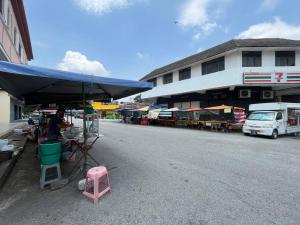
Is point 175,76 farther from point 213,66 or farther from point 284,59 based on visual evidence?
point 284,59

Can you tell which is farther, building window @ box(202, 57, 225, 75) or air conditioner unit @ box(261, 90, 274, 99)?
building window @ box(202, 57, 225, 75)

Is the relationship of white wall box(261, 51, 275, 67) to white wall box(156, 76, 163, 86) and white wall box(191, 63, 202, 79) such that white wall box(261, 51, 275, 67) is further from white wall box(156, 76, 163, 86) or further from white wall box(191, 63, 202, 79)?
white wall box(156, 76, 163, 86)

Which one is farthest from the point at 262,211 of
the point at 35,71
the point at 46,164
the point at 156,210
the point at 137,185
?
the point at 35,71


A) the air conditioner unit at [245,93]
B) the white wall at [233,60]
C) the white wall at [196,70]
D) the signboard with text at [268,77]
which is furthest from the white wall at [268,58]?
the white wall at [196,70]

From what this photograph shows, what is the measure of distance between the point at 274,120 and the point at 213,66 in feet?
34.4

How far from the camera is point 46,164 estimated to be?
4.32 m

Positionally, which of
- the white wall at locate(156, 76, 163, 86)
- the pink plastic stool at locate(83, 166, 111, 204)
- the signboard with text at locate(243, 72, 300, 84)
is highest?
the white wall at locate(156, 76, 163, 86)

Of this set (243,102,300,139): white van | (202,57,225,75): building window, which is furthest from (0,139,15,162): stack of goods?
(202,57,225,75): building window

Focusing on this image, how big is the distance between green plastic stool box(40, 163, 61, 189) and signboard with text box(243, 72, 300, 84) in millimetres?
18170

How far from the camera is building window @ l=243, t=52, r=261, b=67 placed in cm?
1956

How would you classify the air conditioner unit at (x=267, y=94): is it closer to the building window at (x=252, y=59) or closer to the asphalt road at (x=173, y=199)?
the building window at (x=252, y=59)

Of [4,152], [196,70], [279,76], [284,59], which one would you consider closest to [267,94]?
[279,76]

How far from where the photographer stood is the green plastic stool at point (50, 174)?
14.0 feet

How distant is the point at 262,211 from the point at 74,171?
Result: 4627mm
